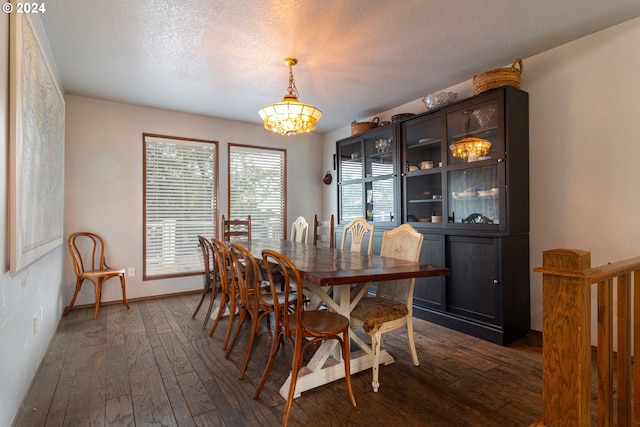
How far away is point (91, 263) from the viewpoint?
3.85 meters

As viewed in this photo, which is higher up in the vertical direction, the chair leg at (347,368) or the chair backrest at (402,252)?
the chair backrest at (402,252)

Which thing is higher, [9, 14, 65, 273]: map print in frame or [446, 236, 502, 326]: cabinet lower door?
[9, 14, 65, 273]: map print in frame

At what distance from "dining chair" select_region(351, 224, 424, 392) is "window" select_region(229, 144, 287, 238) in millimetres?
2763

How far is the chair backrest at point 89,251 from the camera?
3.75m

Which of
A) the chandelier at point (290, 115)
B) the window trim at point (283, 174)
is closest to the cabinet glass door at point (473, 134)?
the chandelier at point (290, 115)

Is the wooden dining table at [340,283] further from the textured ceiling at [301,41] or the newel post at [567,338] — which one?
the textured ceiling at [301,41]

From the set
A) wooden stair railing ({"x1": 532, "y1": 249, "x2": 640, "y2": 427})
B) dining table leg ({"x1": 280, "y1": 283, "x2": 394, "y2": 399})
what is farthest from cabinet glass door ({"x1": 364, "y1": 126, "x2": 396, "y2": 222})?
wooden stair railing ({"x1": 532, "y1": 249, "x2": 640, "y2": 427})

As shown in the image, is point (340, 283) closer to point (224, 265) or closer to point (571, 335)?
point (571, 335)

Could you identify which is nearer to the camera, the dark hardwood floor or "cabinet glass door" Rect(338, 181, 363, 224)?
the dark hardwood floor

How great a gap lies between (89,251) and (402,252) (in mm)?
3689

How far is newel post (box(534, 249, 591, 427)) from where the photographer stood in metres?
1.09

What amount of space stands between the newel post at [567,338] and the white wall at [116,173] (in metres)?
4.24

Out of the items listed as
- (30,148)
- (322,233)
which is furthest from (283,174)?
(30,148)

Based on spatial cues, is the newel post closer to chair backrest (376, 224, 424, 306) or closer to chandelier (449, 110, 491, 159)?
chair backrest (376, 224, 424, 306)
